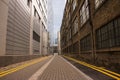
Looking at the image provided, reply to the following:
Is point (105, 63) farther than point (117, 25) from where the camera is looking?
Yes

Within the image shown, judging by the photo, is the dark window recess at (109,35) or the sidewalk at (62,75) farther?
the dark window recess at (109,35)

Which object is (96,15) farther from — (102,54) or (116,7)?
(116,7)

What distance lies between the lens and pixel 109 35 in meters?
11.7

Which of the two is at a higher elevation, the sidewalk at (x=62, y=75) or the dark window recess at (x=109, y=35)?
the dark window recess at (x=109, y=35)

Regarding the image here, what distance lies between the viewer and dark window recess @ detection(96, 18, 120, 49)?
1017cm

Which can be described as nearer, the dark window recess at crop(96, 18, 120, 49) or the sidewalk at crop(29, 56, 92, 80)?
the sidewalk at crop(29, 56, 92, 80)

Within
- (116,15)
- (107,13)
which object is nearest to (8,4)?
(107,13)

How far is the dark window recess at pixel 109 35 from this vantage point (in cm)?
1017

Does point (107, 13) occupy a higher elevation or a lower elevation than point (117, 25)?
higher

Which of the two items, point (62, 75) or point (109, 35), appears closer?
point (62, 75)

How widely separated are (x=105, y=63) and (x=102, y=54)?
1.15 meters

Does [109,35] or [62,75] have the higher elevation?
[109,35]

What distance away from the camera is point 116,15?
9.94 m

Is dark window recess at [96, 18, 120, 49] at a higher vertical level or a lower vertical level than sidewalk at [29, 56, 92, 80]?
higher
